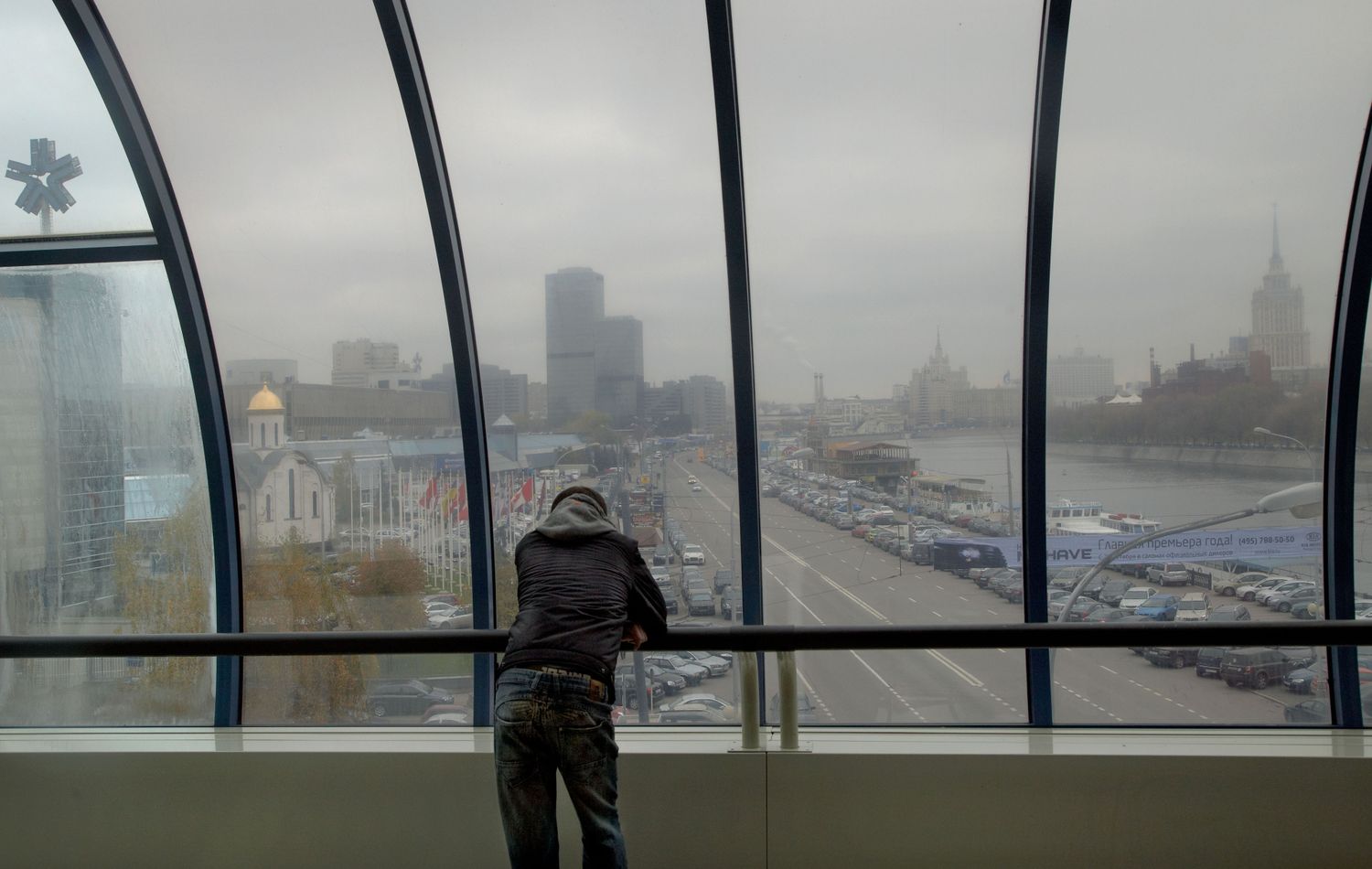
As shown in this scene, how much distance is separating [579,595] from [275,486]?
2534mm

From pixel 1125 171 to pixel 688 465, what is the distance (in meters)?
2.52

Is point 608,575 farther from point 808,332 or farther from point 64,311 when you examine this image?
point 64,311

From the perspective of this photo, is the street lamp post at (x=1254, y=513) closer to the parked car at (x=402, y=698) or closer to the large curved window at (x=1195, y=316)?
the large curved window at (x=1195, y=316)

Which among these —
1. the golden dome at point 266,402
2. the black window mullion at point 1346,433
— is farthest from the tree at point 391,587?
the black window mullion at point 1346,433

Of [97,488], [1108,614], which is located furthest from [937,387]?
[97,488]

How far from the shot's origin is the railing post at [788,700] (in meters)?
2.94

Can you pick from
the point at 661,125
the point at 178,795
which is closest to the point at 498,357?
the point at 661,125

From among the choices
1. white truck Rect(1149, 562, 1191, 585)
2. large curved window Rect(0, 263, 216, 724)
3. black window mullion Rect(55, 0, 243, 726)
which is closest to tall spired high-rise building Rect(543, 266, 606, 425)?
black window mullion Rect(55, 0, 243, 726)

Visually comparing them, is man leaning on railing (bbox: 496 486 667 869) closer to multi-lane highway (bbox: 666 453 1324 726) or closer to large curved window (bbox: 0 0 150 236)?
multi-lane highway (bbox: 666 453 1324 726)

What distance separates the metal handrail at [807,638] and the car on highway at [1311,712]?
971 millimetres

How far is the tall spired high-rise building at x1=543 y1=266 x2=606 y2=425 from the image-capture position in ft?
13.0

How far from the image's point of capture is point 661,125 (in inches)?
150

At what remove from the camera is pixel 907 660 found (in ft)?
12.1

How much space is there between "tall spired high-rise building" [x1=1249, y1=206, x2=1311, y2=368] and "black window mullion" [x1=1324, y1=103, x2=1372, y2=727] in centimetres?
14
